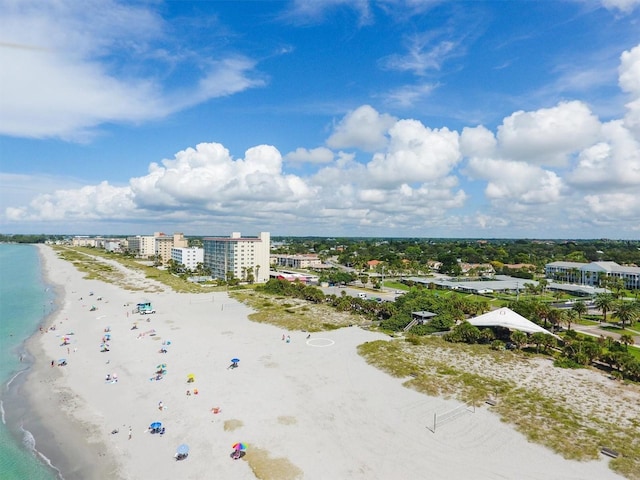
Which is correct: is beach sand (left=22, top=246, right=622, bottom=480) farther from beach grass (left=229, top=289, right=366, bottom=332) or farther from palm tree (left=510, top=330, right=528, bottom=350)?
palm tree (left=510, top=330, right=528, bottom=350)

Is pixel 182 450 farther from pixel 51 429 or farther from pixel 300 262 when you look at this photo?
pixel 300 262

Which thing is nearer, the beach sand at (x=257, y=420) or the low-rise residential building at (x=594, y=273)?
the beach sand at (x=257, y=420)

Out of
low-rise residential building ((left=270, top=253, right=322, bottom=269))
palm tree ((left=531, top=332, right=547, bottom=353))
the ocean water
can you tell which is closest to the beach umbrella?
the ocean water

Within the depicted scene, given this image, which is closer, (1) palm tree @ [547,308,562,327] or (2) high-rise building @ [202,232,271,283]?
(1) palm tree @ [547,308,562,327]

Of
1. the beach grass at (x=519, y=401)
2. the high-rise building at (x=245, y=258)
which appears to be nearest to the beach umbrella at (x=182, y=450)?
the beach grass at (x=519, y=401)

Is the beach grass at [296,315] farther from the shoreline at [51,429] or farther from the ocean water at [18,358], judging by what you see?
the ocean water at [18,358]

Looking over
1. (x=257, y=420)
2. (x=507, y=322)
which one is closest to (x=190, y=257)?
(x=507, y=322)
